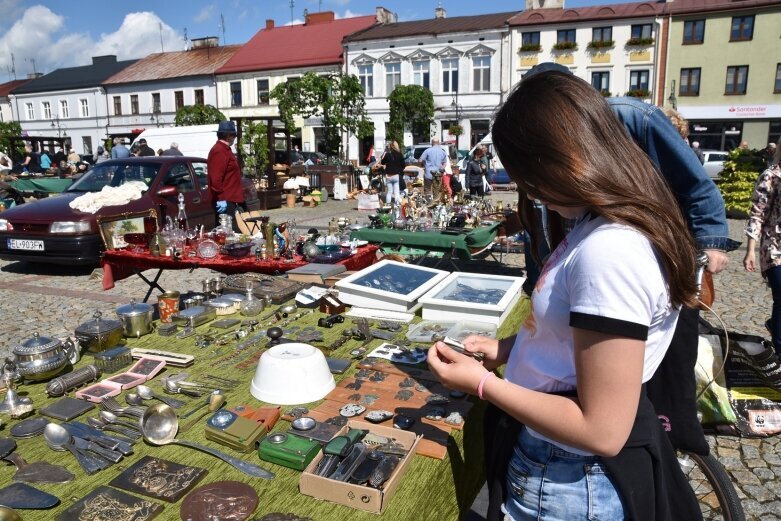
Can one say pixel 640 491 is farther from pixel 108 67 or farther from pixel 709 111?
pixel 108 67

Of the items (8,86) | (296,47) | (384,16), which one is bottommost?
(8,86)

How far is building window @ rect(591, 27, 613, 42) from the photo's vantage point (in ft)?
94.8

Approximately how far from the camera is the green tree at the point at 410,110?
30.0 m

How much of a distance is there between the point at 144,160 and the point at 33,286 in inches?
91.5

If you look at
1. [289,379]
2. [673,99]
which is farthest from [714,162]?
[289,379]

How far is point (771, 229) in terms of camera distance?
366 cm

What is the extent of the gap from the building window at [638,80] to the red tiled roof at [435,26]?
24.0 ft

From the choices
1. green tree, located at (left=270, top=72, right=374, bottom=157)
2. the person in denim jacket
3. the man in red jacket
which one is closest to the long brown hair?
the person in denim jacket

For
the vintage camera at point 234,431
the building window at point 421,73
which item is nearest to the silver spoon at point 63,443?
the vintage camera at point 234,431

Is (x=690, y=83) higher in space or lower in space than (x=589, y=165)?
higher

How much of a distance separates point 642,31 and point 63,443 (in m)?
32.7

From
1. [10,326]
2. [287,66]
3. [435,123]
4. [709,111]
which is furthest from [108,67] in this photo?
[10,326]

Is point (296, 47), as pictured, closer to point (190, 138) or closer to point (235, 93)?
point (235, 93)

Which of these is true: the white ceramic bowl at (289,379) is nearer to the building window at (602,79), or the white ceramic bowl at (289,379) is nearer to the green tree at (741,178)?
the green tree at (741,178)
